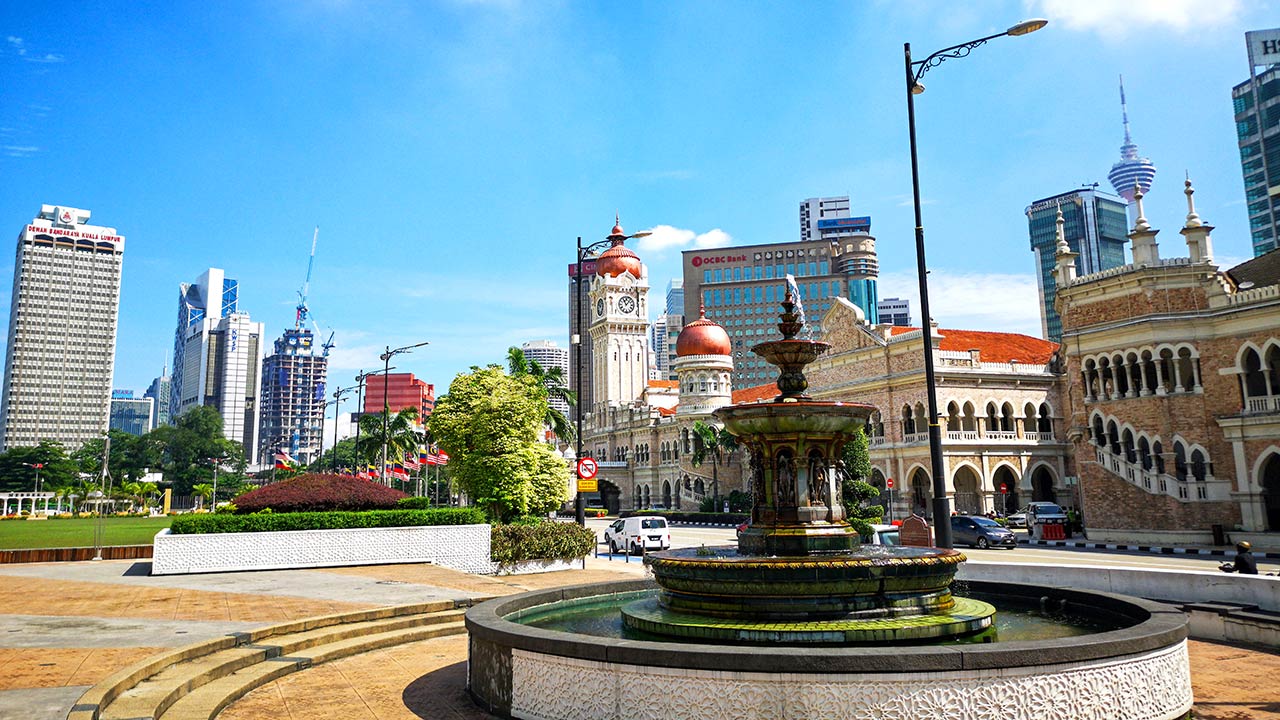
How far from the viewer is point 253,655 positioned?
1124cm

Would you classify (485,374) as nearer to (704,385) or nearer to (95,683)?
(95,683)

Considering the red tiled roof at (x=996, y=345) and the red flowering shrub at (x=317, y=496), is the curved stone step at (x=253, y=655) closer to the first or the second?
the red flowering shrub at (x=317, y=496)

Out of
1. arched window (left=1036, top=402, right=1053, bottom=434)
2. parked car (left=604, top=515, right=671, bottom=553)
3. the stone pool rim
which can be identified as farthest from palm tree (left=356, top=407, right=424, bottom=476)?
the stone pool rim

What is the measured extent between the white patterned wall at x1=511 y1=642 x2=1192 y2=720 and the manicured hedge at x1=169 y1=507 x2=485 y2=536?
18.2 metres

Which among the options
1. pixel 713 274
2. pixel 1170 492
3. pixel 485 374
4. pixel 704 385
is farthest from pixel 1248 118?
pixel 485 374

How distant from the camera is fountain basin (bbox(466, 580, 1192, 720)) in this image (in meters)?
7.10

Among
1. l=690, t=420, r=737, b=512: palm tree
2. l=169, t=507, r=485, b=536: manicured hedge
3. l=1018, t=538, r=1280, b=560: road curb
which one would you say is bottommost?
l=1018, t=538, r=1280, b=560: road curb

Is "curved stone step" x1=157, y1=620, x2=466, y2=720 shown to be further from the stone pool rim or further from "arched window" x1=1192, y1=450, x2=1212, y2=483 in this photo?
"arched window" x1=1192, y1=450, x2=1212, y2=483

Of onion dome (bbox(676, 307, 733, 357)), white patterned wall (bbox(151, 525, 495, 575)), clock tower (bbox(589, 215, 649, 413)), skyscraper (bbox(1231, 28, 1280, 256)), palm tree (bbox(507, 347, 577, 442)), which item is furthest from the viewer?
skyscraper (bbox(1231, 28, 1280, 256))

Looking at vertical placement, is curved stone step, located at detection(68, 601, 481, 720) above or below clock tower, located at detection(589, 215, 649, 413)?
below

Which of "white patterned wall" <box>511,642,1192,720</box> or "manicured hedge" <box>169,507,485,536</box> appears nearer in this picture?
"white patterned wall" <box>511,642,1192,720</box>

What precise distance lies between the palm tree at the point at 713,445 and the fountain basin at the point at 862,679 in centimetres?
5896

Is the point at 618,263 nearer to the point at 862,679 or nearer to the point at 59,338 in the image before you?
the point at 862,679

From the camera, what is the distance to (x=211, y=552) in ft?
75.1
